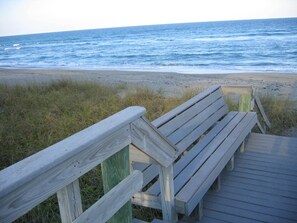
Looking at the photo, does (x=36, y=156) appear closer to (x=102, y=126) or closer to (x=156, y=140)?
(x=102, y=126)

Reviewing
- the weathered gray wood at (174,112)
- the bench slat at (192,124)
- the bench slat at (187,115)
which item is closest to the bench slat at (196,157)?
the bench slat at (192,124)

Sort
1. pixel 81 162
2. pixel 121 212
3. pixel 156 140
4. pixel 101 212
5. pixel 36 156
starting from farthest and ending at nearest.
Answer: pixel 156 140
pixel 121 212
pixel 101 212
pixel 81 162
pixel 36 156

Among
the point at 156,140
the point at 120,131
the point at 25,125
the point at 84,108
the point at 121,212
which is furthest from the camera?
the point at 84,108

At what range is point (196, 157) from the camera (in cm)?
310

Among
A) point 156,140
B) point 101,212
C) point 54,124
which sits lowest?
point 54,124

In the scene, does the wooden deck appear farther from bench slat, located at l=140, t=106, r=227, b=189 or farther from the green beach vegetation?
the green beach vegetation

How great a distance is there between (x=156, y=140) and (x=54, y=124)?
3.57m

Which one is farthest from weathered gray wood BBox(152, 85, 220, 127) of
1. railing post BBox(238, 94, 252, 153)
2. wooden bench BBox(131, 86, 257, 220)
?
railing post BBox(238, 94, 252, 153)

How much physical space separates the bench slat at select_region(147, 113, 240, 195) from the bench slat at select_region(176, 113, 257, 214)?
61 millimetres

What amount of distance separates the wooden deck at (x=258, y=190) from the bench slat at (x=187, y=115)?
0.78m

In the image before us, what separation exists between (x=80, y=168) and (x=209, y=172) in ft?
5.73

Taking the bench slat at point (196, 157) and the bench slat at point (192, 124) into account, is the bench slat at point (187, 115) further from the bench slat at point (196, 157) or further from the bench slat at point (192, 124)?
the bench slat at point (196, 157)

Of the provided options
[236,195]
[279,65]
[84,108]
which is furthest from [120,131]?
[279,65]

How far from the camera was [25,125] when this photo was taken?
4961mm
